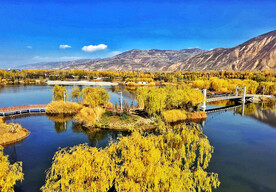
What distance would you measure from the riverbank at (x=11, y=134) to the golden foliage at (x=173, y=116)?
2729 centimetres

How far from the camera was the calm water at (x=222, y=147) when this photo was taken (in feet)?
67.1

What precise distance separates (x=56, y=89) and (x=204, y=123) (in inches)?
1573

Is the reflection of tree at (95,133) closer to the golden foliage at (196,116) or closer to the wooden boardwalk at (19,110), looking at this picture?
the wooden boardwalk at (19,110)

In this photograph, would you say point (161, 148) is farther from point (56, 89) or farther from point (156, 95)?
point (56, 89)

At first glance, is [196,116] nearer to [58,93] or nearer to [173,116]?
[173,116]

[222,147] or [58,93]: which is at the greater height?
[58,93]

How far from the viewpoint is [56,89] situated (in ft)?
171

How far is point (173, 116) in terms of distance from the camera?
4253 cm

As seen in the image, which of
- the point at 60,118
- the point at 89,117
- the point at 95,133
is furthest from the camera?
the point at 60,118

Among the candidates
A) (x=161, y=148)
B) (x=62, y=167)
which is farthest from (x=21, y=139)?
(x=161, y=148)

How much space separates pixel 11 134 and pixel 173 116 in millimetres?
31003

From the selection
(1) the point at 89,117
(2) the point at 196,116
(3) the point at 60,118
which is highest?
(1) the point at 89,117

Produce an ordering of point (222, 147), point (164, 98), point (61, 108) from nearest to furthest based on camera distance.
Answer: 1. point (222, 147)
2. point (164, 98)
3. point (61, 108)

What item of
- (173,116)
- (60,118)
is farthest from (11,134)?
(173,116)
